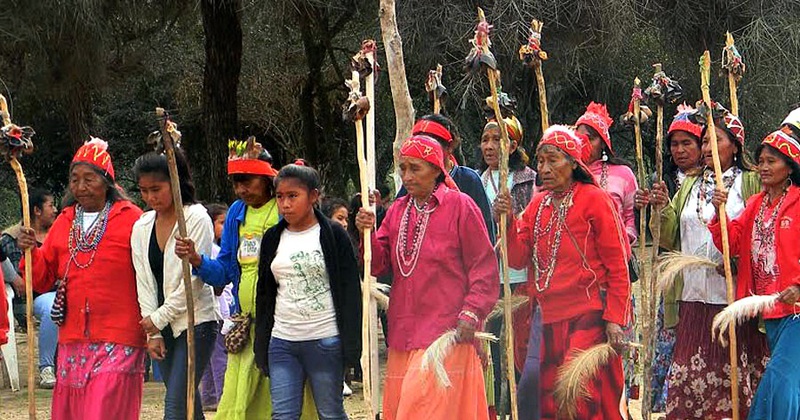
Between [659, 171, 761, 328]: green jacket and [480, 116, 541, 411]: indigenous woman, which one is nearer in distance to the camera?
[659, 171, 761, 328]: green jacket

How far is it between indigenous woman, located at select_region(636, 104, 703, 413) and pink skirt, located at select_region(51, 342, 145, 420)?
124 inches

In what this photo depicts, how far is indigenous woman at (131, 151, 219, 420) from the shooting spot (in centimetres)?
667

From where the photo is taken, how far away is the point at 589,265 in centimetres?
670

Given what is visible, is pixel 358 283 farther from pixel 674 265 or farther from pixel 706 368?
pixel 706 368

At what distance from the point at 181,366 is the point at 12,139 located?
1473mm

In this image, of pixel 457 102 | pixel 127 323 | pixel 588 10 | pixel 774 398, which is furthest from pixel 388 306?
pixel 457 102

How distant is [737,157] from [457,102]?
6555 mm

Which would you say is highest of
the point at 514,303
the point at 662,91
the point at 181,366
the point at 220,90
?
the point at 220,90

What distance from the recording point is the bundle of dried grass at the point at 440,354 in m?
6.22

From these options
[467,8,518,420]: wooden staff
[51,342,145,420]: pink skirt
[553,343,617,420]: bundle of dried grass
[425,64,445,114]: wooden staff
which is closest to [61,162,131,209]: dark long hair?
[51,342,145,420]: pink skirt

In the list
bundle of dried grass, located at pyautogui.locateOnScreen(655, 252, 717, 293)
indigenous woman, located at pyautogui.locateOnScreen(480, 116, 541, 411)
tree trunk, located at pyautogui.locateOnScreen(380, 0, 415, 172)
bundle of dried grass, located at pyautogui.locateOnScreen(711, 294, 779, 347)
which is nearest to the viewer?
bundle of dried grass, located at pyautogui.locateOnScreen(711, 294, 779, 347)

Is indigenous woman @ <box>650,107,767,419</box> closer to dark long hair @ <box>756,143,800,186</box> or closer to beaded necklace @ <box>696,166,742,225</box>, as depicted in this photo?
beaded necklace @ <box>696,166,742,225</box>

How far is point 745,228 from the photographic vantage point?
284 inches

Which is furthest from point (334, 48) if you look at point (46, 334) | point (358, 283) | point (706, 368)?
point (358, 283)
